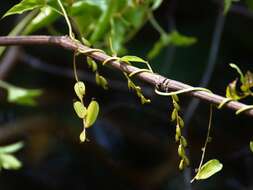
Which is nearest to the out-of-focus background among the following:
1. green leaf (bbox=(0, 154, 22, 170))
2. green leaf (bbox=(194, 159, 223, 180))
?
green leaf (bbox=(0, 154, 22, 170))

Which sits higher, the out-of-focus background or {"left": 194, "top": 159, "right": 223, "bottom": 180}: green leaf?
{"left": 194, "top": 159, "right": 223, "bottom": 180}: green leaf

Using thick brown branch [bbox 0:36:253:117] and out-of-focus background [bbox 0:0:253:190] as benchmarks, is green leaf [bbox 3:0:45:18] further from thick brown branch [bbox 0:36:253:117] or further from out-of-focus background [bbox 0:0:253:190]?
out-of-focus background [bbox 0:0:253:190]

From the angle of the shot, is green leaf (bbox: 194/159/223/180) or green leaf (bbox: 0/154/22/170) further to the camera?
green leaf (bbox: 0/154/22/170)

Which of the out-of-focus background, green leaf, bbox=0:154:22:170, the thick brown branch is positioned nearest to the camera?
the thick brown branch

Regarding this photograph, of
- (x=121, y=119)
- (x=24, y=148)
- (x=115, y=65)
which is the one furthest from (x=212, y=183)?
(x=115, y=65)

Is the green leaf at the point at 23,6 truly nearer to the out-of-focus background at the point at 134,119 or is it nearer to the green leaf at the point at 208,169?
the green leaf at the point at 208,169

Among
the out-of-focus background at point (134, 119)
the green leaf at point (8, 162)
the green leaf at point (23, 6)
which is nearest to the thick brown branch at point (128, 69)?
the green leaf at point (23, 6)
